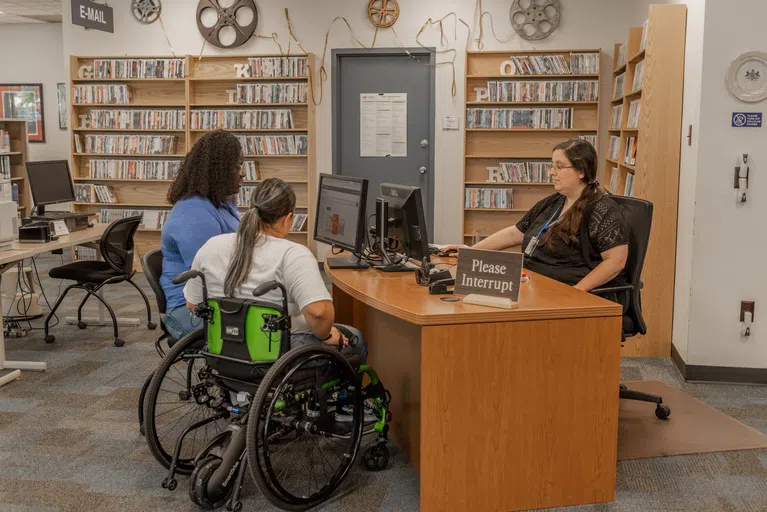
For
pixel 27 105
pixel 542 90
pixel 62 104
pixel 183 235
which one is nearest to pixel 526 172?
pixel 542 90

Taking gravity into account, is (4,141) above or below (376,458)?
above

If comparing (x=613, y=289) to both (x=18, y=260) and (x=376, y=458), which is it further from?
(x=18, y=260)

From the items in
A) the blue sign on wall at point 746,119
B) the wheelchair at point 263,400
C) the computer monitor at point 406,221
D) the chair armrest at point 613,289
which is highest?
the blue sign on wall at point 746,119

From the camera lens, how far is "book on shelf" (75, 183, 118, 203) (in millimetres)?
8273

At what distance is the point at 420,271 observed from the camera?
3299 millimetres

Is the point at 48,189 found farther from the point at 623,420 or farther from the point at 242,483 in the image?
the point at 623,420

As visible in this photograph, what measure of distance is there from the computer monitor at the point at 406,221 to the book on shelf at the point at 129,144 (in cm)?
483

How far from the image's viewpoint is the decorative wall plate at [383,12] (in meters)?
7.61

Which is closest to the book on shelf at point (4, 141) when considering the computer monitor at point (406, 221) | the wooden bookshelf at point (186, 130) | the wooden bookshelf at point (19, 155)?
the wooden bookshelf at point (19, 155)

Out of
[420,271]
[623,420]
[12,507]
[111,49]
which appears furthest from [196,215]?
[111,49]

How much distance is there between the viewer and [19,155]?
8547 mm

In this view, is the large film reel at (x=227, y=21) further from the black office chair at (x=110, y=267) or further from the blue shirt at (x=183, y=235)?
the blue shirt at (x=183, y=235)

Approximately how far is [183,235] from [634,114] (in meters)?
3.37

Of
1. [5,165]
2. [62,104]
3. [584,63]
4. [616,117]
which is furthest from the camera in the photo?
[62,104]
